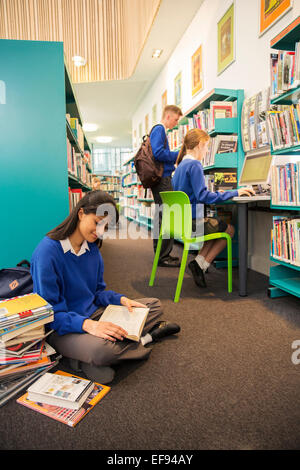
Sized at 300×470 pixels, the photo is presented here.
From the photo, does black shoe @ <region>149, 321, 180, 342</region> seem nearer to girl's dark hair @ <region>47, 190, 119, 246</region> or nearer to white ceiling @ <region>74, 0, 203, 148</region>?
girl's dark hair @ <region>47, 190, 119, 246</region>

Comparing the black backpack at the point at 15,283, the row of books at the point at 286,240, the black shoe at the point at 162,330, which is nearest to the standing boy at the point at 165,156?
the row of books at the point at 286,240

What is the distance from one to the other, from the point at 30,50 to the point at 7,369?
187cm

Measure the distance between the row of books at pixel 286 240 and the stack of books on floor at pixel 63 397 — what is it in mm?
1428

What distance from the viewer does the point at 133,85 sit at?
6781mm

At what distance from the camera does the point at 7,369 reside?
1.14 m

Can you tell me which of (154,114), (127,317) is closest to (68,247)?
(127,317)

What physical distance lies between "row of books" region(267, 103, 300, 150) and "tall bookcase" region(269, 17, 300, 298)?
4cm

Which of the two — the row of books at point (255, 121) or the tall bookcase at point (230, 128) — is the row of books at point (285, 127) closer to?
the row of books at point (255, 121)

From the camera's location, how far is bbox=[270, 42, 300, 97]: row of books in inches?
72.3

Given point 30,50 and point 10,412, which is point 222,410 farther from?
point 30,50

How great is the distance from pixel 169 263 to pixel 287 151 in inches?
70.8

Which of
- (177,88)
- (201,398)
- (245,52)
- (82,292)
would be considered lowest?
(201,398)

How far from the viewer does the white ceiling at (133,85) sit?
4012 mm

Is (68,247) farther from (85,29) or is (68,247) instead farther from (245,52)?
(85,29)
